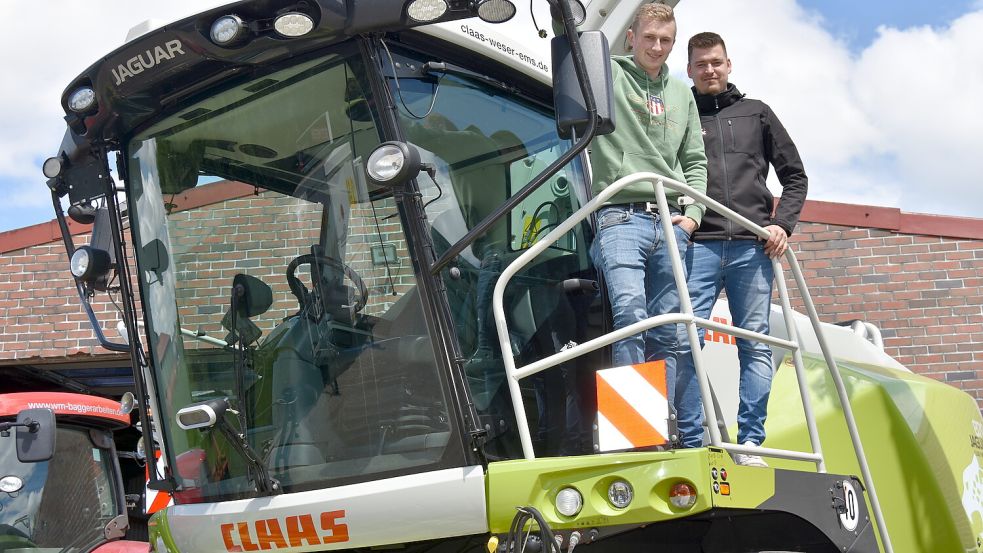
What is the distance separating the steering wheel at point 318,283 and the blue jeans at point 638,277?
35.5 inches

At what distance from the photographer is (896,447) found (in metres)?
4.48

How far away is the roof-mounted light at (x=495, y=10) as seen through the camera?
143 inches

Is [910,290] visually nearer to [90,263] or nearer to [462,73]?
[462,73]

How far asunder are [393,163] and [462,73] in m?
0.69

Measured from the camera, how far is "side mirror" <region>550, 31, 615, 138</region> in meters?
3.42

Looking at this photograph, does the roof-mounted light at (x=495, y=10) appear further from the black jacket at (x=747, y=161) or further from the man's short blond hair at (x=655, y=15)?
the black jacket at (x=747, y=161)

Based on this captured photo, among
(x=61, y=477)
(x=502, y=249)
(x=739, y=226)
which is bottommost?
(x=61, y=477)

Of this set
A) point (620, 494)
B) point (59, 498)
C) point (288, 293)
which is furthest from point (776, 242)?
point (59, 498)

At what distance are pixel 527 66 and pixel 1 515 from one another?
4.78 m

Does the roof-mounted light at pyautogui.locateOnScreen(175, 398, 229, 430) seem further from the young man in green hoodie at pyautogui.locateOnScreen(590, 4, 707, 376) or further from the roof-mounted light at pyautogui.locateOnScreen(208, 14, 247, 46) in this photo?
the young man in green hoodie at pyautogui.locateOnScreen(590, 4, 707, 376)

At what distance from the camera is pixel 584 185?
449 centimetres

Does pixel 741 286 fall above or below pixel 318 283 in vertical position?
below

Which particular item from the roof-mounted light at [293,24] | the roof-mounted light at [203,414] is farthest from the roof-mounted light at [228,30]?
the roof-mounted light at [203,414]

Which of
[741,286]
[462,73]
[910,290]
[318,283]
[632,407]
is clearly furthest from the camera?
[910,290]
